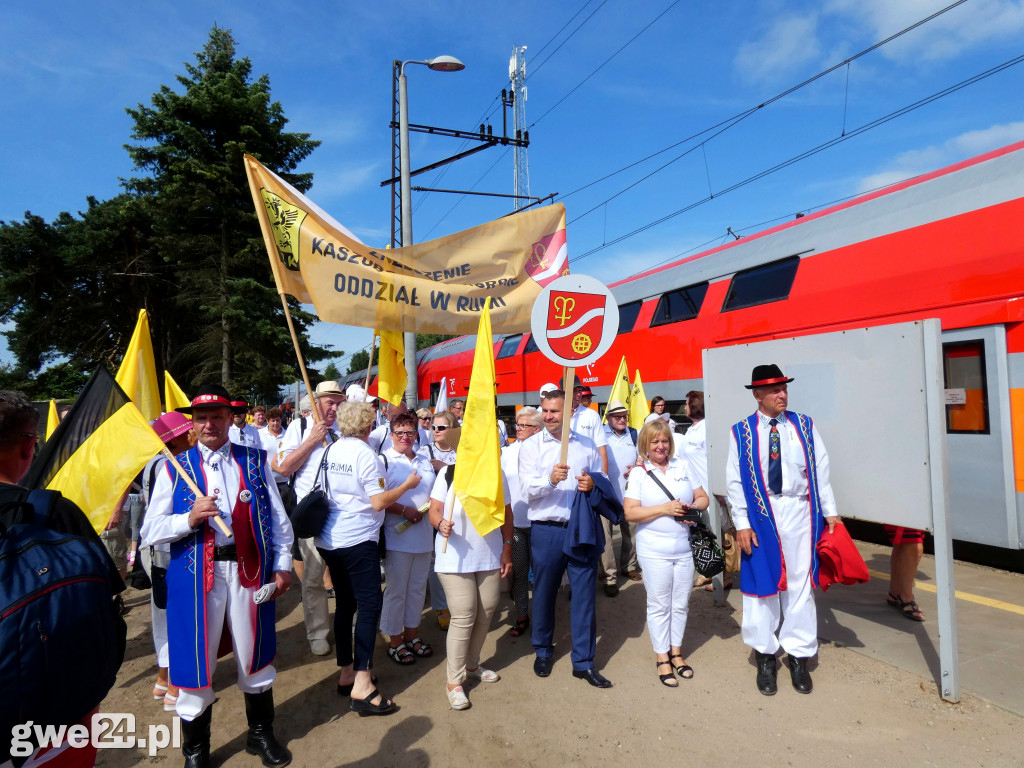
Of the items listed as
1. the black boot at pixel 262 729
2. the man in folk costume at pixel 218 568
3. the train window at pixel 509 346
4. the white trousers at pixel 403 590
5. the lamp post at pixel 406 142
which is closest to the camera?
the man in folk costume at pixel 218 568

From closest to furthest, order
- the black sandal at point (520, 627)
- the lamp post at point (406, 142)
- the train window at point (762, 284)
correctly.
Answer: the black sandal at point (520, 627), the train window at point (762, 284), the lamp post at point (406, 142)

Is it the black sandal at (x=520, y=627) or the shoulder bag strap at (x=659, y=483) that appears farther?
the black sandal at (x=520, y=627)

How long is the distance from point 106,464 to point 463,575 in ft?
6.48

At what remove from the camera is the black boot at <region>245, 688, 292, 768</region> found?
3.15 metres

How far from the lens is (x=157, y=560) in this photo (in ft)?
11.5

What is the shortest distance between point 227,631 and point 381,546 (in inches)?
70.1

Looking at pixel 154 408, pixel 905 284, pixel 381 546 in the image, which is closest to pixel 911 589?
pixel 905 284

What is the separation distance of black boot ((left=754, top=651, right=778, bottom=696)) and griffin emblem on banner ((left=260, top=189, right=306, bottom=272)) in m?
4.27

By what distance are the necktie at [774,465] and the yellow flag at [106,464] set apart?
3.39 meters

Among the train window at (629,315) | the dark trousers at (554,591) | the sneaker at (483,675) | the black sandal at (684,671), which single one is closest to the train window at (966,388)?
A: the black sandal at (684,671)

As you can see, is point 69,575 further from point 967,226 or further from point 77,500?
point 967,226

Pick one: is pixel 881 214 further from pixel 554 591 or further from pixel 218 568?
pixel 218 568

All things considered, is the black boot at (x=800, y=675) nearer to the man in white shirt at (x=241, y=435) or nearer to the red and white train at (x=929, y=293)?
the red and white train at (x=929, y=293)

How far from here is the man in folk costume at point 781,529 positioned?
12.2 feet
